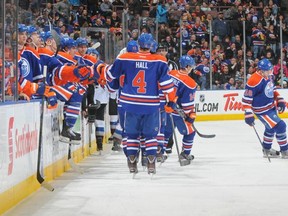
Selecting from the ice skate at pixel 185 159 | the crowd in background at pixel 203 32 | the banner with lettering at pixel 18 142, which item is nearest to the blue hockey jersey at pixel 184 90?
the ice skate at pixel 185 159

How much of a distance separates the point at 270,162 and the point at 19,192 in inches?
171

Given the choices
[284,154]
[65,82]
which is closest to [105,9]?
[284,154]

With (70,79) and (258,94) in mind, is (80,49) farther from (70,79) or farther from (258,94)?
(258,94)

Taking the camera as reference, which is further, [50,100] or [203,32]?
[203,32]

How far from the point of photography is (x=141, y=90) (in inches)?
320

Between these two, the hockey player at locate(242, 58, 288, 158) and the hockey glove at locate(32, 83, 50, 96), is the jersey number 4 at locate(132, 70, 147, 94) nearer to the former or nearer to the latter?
the hockey glove at locate(32, 83, 50, 96)

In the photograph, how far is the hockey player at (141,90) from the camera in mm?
8086

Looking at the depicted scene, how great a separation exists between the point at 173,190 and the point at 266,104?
11.9 feet

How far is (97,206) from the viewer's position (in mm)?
6148

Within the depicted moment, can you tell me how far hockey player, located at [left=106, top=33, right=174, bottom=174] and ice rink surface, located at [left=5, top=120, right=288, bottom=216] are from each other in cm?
35

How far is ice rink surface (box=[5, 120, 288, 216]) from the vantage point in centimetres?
591

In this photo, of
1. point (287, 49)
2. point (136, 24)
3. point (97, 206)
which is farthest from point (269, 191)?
point (287, 49)

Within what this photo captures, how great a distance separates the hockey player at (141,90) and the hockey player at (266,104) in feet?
7.71

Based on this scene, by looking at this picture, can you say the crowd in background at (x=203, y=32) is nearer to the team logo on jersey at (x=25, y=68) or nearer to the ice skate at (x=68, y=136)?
the ice skate at (x=68, y=136)
